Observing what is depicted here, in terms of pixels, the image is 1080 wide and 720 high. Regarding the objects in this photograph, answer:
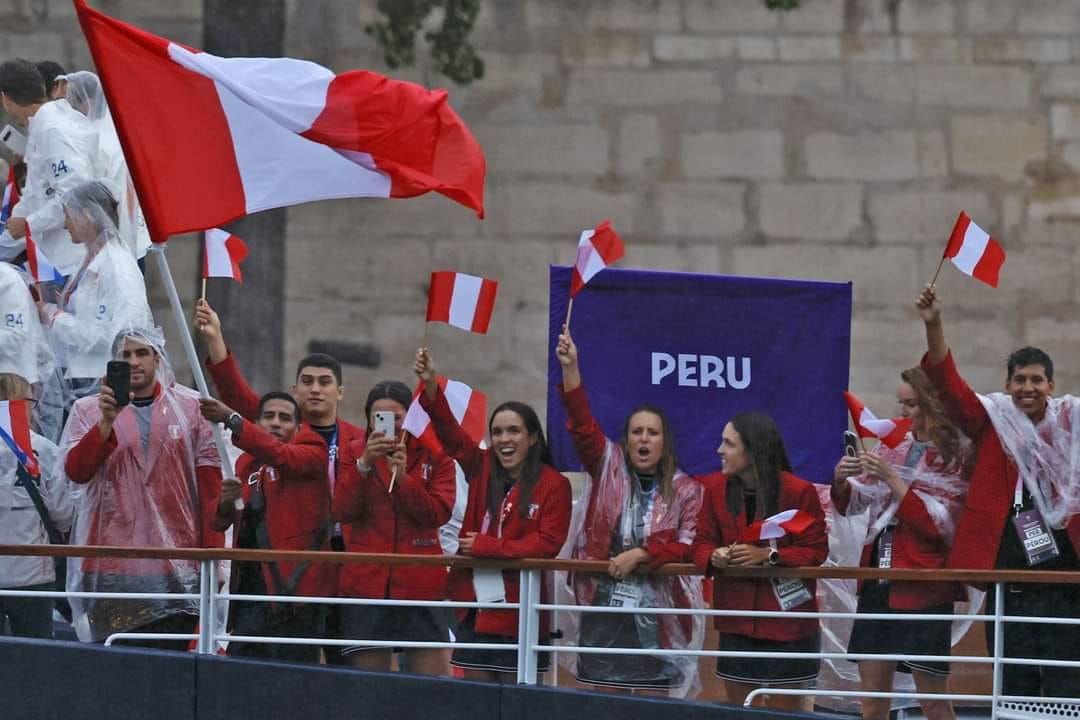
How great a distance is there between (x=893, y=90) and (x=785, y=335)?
5.81m

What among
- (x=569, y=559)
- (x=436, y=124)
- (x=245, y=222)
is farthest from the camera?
(x=245, y=222)

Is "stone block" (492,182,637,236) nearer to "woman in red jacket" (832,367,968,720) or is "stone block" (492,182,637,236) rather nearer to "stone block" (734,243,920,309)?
"stone block" (734,243,920,309)

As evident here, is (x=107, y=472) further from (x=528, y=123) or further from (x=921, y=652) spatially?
(x=528, y=123)

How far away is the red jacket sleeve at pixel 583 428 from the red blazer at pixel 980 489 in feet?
4.02

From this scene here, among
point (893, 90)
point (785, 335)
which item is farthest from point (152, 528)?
point (893, 90)

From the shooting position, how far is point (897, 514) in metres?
7.59

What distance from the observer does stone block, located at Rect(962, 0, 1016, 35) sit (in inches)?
534

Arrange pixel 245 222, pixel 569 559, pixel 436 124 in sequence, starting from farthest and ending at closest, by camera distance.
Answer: pixel 245 222
pixel 436 124
pixel 569 559

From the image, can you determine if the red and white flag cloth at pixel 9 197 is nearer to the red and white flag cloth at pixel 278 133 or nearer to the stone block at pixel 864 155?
the red and white flag cloth at pixel 278 133

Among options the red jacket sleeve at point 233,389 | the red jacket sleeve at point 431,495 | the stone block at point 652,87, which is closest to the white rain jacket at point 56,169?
the red jacket sleeve at point 233,389

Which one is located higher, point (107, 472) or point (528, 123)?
point (528, 123)

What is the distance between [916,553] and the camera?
298 inches

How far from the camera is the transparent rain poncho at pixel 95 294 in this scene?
8.89 meters

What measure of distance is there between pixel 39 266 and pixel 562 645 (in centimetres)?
314
